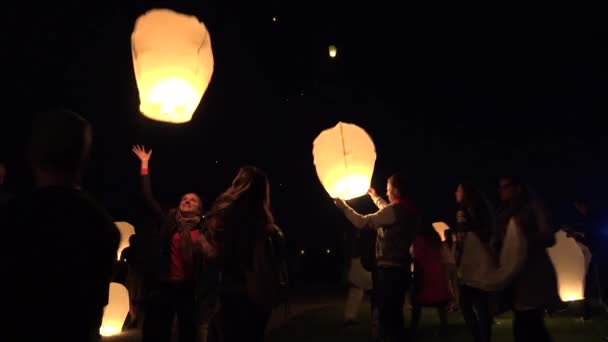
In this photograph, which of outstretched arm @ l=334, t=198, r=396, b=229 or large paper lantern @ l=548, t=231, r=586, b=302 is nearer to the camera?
outstretched arm @ l=334, t=198, r=396, b=229

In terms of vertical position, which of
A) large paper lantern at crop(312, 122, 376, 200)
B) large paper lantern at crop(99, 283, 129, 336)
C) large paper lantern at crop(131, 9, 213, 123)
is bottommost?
large paper lantern at crop(99, 283, 129, 336)

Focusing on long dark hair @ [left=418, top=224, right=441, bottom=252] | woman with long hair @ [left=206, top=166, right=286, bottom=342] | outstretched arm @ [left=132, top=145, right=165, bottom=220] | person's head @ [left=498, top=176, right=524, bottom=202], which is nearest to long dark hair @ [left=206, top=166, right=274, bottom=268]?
woman with long hair @ [left=206, top=166, right=286, bottom=342]

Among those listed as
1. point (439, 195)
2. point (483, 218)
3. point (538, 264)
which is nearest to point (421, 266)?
point (483, 218)

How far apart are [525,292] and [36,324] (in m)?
3.62

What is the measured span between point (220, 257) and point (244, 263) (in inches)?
6.7

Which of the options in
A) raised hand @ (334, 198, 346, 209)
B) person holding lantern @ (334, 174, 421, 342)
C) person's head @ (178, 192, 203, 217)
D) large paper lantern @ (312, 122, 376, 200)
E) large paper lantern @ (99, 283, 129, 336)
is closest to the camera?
person's head @ (178, 192, 203, 217)

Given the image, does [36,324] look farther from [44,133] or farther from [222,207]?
[222,207]

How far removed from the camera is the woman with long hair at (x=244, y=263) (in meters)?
3.45

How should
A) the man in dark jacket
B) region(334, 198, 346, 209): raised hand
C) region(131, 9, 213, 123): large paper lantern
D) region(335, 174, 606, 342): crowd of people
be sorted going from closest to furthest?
1. the man in dark jacket
2. region(131, 9, 213, 123): large paper lantern
3. region(335, 174, 606, 342): crowd of people
4. region(334, 198, 346, 209): raised hand

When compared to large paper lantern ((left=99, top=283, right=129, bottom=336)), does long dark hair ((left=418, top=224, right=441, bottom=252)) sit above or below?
above

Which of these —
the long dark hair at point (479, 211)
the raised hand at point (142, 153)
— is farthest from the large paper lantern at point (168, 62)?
the long dark hair at point (479, 211)

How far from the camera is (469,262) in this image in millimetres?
4953

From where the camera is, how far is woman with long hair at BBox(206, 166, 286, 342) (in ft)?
11.3

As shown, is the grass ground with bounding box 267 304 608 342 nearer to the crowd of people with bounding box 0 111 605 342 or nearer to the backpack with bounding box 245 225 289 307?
the crowd of people with bounding box 0 111 605 342
